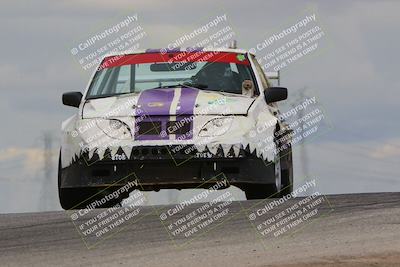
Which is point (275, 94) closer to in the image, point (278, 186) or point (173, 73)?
point (278, 186)

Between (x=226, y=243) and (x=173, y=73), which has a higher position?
(x=173, y=73)

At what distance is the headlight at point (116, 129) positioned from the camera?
1281 centimetres

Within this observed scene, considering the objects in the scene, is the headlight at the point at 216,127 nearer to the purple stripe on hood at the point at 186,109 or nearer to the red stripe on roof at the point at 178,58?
the purple stripe on hood at the point at 186,109

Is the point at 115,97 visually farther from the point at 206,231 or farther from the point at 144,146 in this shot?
the point at 206,231

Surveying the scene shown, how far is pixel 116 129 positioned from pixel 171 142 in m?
0.64

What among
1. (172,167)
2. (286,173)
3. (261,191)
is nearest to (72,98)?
(172,167)

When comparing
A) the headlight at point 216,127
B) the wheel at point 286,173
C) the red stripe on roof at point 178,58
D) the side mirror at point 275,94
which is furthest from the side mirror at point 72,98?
the wheel at point 286,173

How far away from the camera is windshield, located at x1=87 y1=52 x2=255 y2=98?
45.6 ft

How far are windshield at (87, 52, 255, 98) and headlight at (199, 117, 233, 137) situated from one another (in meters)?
0.91

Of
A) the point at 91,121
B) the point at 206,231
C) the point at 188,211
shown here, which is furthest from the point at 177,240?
the point at 91,121

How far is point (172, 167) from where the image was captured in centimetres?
1272

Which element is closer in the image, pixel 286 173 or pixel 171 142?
pixel 171 142

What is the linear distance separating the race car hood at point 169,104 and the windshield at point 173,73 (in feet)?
1.14

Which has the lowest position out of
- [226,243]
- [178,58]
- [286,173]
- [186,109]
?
[286,173]
